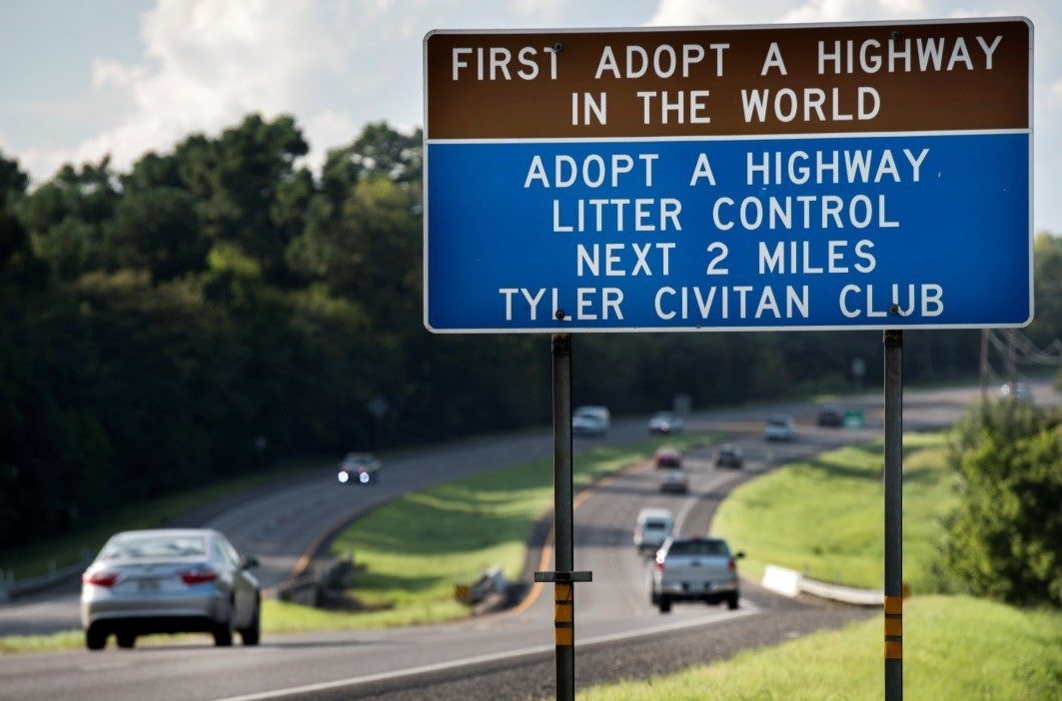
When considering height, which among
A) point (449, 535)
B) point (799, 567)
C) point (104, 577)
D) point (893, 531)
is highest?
point (893, 531)

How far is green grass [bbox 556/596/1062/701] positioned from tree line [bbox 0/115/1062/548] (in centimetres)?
6382

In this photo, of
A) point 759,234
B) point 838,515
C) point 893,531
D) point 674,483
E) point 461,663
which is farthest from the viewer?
point 838,515

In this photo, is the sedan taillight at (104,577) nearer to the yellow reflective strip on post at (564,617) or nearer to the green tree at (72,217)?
the yellow reflective strip on post at (564,617)

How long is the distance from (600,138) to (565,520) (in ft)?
8.16

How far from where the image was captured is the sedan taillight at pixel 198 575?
1978 centimetres

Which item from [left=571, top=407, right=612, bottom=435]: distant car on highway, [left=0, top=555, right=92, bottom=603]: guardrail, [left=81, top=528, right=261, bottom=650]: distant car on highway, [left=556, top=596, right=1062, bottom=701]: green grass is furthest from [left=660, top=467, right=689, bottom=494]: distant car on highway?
[left=81, top=528, right=261, bottom=650]: distant car on highway

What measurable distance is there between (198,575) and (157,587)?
0.47m

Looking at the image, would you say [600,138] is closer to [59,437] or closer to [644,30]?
[644,30]

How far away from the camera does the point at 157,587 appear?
64.8 ft

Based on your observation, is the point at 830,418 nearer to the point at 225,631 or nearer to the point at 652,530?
the point at 652,530

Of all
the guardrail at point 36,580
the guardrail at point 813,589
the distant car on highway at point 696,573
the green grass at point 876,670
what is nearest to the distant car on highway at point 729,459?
the guardrail at point 36,580

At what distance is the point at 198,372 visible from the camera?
10062cm

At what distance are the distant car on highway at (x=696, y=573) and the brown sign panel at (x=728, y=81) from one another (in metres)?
24.4

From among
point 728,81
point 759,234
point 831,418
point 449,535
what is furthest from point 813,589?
point 831,418
